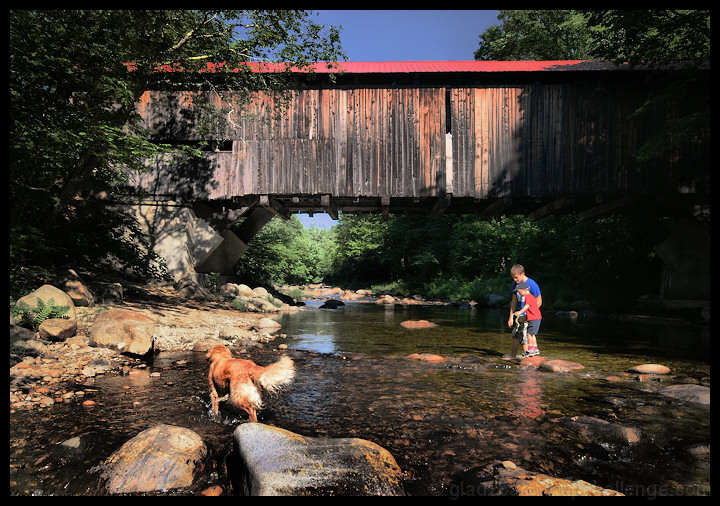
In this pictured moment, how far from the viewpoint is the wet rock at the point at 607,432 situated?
11.0 ft

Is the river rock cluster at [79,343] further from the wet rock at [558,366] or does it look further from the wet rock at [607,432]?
the wet rock at [558,366]

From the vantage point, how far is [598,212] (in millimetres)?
14367

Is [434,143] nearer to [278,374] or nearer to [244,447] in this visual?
[278,374]

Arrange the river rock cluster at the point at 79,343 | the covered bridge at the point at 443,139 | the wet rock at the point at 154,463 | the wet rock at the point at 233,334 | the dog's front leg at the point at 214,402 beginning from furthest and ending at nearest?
1. the covered bridge at the point at 443,139
2. the wet rock at the point at 233,334
3. the river rock cluster at the point at 79,343
4. the dog's front leg at the point at 214,402
5. the wet rock at the point at 154,463

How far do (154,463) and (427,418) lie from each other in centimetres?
244

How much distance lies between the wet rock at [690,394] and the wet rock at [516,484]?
3.00 meters

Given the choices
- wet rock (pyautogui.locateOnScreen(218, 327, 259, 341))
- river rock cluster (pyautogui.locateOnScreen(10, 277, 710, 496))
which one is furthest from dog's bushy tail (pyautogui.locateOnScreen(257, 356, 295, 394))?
wet rock (pyautogui.locateOnScreen(218, 327, 259, 341))

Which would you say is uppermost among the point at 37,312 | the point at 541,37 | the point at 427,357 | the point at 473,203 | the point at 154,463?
the point at 541,37

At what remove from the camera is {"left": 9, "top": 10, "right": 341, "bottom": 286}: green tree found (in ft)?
19.8

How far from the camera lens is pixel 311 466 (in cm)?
253

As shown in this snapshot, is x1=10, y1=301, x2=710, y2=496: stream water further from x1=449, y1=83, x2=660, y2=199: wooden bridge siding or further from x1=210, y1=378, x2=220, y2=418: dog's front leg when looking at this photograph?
x1=449, y1=83, x2=660, y2=199: wooden bridge siding

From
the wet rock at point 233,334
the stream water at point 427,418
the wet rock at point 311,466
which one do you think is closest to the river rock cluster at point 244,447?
the wet rock at point 311,466

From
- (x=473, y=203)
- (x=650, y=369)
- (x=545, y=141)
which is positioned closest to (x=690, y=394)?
(x=650, y=369)
